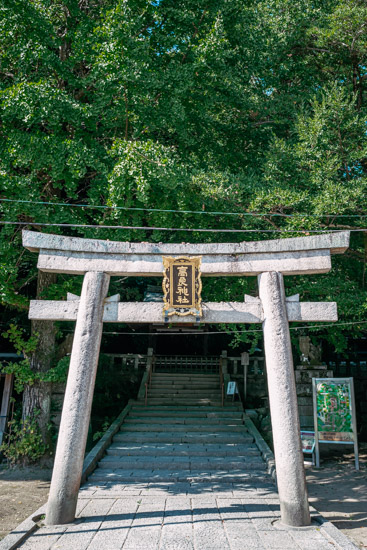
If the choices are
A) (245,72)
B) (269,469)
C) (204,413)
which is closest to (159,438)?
(204,413)

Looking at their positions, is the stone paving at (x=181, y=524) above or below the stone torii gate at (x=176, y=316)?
below

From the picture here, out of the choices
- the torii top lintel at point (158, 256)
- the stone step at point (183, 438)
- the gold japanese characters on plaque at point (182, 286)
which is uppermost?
the torii top lintel at point (158, 256)

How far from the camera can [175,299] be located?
24.2 feet

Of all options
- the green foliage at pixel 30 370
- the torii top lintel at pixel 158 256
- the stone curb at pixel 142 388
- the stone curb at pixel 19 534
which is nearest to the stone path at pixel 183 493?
the stone curb at pixel 19 534

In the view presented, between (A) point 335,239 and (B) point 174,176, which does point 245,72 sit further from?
(A) point 335,239

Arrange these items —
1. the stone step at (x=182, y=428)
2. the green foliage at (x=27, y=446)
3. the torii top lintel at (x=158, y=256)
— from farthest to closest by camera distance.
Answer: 1. the stone step at (x=182, y=428)
2. the green foliage at (x=27, y=446)
3. the torii top lintel at (x=158, y=256)

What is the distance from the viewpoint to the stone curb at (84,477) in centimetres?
562

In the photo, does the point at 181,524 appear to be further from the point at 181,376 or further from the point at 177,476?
the point at 181,376

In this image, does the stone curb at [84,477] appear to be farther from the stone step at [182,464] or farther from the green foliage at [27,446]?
the green foliage at [27,446]

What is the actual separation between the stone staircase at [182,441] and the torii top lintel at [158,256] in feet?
16.1

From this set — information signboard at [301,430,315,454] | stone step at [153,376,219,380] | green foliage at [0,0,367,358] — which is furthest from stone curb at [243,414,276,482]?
stone step at [153,376,219,380]

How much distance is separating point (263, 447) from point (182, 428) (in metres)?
2.73

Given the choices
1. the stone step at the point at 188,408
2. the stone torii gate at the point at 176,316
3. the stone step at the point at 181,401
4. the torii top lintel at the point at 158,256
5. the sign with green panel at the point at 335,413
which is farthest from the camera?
the stone step at the point at 181,401

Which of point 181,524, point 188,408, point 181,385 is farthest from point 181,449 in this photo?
point 181,385
